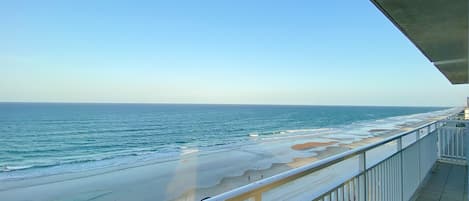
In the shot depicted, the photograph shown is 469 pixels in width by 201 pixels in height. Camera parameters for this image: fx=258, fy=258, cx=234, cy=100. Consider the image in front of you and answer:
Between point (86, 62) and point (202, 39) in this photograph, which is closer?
point (202, 39)

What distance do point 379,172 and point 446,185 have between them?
260 centimetres

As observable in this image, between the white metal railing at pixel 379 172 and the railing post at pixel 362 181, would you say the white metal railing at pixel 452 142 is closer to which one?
the white metal railing at pixel 379 172

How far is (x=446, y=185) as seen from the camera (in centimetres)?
382

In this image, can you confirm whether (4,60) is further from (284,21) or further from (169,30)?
(284,21)

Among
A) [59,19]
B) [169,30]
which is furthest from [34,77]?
[169,30]

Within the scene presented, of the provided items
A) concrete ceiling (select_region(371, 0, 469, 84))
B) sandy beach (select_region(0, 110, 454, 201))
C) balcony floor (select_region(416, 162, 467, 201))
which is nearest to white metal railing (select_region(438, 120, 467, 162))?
balcony floor (select_region(416, 162, 467, 201))

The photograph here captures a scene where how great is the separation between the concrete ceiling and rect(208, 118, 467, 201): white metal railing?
0.89m

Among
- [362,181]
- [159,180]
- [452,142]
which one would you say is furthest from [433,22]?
[159,180]

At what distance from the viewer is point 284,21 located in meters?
16.9

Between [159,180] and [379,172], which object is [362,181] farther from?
[159,180]

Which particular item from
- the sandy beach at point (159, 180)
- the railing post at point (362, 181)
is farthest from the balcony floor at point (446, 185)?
the sandy beach at point (159, 180)

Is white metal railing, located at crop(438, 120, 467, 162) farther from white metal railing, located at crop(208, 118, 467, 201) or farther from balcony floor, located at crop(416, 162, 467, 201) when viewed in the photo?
balcony floor, located at crop(416, 162, 467, 201)

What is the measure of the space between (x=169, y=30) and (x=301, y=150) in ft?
40.9

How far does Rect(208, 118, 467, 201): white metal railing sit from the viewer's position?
967mm
